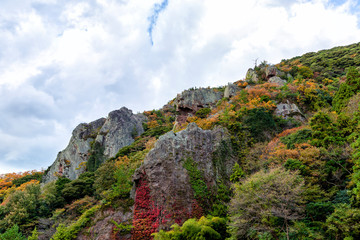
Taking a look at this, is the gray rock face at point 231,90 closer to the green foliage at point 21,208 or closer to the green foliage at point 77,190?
the green foliage at point 77,190

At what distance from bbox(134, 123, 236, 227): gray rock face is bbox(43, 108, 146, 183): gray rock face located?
25.4 m

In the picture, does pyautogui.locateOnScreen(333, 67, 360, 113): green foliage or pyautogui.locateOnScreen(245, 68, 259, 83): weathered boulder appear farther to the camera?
pyautogui.locateOnScreen(245, 68, 259, 83): weathered boulder

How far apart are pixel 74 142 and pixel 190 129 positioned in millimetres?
37519

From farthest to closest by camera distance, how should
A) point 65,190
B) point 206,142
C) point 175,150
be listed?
point 65,190 < point 206,142 < point 175,150

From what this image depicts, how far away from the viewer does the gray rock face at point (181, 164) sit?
17906mm

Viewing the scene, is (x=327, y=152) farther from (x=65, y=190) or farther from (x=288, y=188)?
(x=65, y=190)

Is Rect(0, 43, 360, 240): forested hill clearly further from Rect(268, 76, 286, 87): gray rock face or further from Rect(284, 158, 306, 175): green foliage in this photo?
Rect(268, 76, 286, 87): gray rock face

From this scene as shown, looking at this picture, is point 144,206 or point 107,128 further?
point 107,128

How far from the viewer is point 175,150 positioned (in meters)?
20.0

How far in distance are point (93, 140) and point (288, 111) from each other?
41612mm

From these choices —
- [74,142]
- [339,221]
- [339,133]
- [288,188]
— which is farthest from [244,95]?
[74,142]

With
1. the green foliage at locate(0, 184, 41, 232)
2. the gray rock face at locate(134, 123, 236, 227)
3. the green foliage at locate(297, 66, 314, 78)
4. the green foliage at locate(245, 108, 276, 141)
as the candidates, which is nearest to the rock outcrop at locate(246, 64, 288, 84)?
the green foliage at locate(297, 66, 314, 78)

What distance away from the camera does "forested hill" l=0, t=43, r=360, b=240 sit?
12.3 metres

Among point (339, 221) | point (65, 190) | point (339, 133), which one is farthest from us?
point (65, 190)
